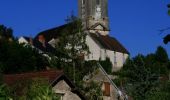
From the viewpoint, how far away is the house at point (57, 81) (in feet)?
108

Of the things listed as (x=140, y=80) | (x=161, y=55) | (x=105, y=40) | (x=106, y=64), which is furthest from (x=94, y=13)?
(x=140, y=80)

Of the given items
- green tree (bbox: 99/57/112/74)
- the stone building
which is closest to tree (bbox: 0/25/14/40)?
the stone building

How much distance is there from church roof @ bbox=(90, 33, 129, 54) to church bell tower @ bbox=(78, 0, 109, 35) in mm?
12069

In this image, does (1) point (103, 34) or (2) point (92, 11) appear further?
(2) point (92, 11)

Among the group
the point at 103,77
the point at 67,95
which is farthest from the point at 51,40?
the point at 67,95

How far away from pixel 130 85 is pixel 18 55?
11067 millimetres

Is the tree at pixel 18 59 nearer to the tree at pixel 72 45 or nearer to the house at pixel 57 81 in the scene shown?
the tree at pixel 72 45

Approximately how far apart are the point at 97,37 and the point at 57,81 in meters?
87.3

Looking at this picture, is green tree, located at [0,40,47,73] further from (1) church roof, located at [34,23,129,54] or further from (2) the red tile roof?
(1) church roof, located at [34,23,129,54]

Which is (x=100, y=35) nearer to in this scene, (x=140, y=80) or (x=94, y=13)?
(x=94, y=13)

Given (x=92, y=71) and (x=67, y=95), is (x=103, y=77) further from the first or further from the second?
(x=67, y=95)

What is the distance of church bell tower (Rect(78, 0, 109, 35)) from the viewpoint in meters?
142

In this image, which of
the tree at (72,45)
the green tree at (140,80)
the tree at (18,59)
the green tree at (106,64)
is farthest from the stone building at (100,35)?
the tree at (72,45)

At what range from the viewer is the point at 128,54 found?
125 meters
